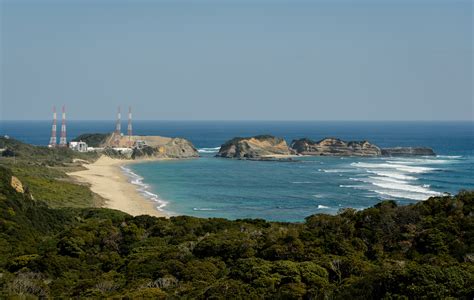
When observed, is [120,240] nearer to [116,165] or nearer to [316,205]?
[316,205]

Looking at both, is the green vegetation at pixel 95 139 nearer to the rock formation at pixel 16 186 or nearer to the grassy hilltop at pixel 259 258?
the rock formation at pixel 16 186

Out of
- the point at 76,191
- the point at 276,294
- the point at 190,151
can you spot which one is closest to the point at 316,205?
the point at 76,191

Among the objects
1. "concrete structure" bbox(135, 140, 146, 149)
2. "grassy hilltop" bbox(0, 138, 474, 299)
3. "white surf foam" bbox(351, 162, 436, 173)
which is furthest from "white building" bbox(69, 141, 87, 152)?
"grassy hilltop" bbox(0, 138, 474, 299)

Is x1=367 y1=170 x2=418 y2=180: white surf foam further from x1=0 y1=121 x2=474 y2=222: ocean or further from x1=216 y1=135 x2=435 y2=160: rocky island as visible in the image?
x1=216 y1=135 x2=435 y2=160: rocky island

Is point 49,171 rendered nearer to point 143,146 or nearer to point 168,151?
point 168,151

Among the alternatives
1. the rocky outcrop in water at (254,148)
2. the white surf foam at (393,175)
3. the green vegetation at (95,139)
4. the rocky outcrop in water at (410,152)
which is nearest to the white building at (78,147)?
the green vegetation at (95,139)

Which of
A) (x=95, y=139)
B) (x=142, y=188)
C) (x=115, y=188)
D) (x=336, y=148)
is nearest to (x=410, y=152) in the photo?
(x=336, y=148)
